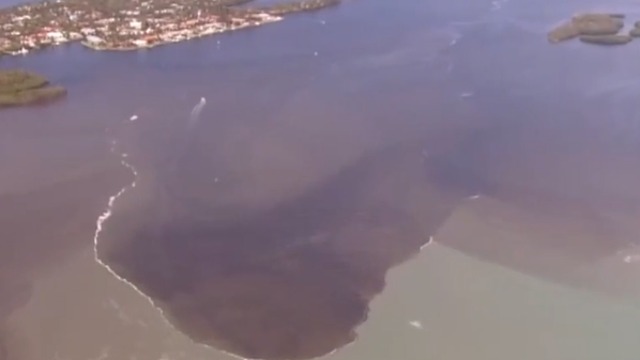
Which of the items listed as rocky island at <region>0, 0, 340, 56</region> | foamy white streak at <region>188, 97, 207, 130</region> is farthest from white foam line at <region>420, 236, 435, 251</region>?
rocky island at <region>0, 0, 340, 56</region>

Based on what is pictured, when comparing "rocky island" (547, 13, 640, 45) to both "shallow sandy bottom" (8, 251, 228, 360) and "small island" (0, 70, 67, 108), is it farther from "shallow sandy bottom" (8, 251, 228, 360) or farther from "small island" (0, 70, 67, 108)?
"shallow sandy bottom" (8, 251, 228, 360)

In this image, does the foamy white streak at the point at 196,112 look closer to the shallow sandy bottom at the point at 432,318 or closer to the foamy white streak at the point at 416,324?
the shallow sandy bottom at the point at 432,318

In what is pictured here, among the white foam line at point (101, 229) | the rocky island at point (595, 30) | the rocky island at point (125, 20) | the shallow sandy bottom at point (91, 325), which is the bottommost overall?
the rocky island at point (595, 30)

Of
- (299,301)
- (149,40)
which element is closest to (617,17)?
(149,40)

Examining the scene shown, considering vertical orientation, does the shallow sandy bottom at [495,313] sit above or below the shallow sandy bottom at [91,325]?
below

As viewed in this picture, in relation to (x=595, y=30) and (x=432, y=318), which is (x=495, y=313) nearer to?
(x=432, y=318)

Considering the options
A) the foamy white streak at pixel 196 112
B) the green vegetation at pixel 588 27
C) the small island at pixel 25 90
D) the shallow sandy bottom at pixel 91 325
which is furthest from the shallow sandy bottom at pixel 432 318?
the green vegetation at pixel 588 27
